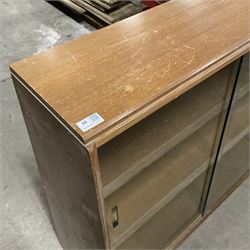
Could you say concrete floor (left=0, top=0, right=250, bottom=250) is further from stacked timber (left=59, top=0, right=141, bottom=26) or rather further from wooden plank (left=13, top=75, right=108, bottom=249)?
stacked timber (left=59, top=0, right=141, bottom=26)

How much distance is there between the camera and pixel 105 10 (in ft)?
8.04

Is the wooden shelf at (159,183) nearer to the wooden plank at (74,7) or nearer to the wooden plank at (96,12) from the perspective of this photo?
the wooden plank at (96,12)

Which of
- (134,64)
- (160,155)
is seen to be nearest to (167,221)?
(160,155)

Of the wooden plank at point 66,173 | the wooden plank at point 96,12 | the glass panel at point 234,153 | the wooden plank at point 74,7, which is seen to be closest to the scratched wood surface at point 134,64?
the wooden plank at point 66,173

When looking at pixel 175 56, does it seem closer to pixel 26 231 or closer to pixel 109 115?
pixel 109 115

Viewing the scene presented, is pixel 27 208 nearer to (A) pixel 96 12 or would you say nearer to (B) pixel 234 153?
(B) pixel 234 153

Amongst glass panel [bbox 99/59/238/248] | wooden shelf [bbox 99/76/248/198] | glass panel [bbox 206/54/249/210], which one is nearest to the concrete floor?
glass panel [bbox 206/54/249/210]

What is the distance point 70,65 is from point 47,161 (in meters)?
0.29

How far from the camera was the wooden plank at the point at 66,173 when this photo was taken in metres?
0.67

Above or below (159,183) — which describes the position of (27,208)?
below

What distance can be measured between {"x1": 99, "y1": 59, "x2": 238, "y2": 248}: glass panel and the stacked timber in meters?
1.50

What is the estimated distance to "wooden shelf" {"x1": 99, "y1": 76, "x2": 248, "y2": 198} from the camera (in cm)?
83

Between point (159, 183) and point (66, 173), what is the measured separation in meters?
0.38

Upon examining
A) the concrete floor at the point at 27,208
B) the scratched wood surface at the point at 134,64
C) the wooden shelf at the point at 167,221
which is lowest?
the concrete floor at the point at 27,208
